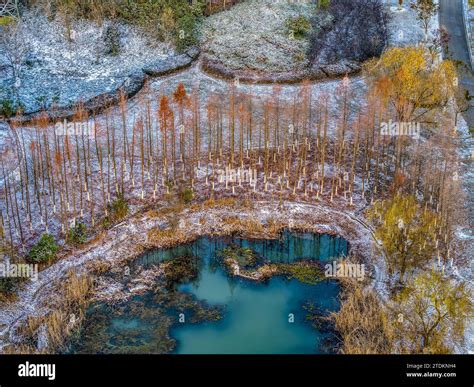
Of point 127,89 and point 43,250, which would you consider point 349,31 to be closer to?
point 127,89

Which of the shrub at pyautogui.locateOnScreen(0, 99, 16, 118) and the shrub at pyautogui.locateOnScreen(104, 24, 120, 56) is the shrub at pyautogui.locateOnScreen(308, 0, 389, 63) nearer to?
the shrub at pyautogui.locateOnScreen(104, 24, 120, 56)

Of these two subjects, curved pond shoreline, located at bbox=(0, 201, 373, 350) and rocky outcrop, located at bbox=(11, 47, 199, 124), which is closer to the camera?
curved pond shoreline, located at bbox=(0, 201, 373, 350)

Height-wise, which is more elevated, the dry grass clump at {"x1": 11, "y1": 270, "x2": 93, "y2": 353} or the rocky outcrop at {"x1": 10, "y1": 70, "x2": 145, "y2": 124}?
the rocky outcrop at {"x1": 10, "y1": 70, "x2": 145, "y2": 124}

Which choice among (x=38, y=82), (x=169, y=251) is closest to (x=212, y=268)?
(x=169, y=251)

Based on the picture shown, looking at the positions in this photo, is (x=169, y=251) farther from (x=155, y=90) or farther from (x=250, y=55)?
(x=250, y=55)

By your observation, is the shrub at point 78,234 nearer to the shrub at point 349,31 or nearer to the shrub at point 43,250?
the shrub at point 43,250

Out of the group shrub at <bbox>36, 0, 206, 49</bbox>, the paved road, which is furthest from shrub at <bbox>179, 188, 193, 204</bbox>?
the paved road

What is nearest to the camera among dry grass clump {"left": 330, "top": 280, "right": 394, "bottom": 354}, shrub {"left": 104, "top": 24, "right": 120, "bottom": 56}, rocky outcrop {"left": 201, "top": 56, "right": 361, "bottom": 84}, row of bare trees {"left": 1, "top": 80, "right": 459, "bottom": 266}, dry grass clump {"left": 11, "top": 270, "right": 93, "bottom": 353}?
dry grass clump {"left": 330, "top": 280, "right": 394, "bottom": 354}

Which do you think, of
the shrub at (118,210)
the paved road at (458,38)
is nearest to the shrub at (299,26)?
the paved road at (458,38)

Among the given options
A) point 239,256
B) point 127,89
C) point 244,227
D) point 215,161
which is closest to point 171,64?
point 127,89
